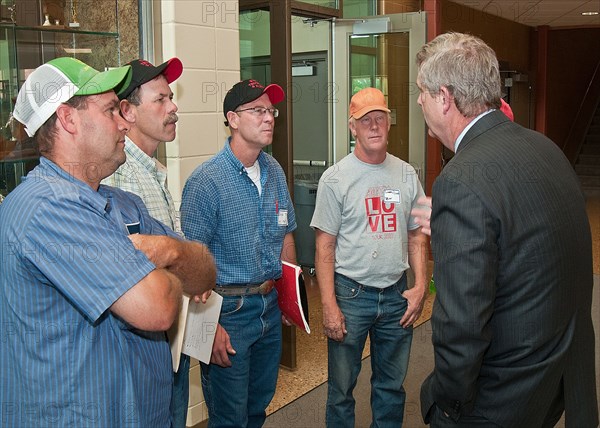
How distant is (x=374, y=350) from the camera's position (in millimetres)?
2887

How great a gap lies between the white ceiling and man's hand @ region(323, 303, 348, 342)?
19.3 feet

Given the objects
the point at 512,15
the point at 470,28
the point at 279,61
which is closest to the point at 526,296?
the point at 279,61

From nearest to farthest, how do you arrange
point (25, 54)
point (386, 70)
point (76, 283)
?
point (76, 283) < point (25, 54) < point (386, 70)

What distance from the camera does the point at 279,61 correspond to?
12.3ft

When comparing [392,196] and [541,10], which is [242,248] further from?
[541,10]

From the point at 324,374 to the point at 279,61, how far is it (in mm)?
1991

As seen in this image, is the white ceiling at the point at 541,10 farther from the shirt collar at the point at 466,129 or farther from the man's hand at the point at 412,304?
the shirt collar at the point at 466,129

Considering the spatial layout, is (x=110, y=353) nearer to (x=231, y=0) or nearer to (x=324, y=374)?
(x=231, y=0)

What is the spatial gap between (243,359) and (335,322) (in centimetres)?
44

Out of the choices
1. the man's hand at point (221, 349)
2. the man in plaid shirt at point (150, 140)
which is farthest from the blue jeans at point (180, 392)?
the man's hand at point (221, 349)

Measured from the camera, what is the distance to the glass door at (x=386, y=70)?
4.80 m

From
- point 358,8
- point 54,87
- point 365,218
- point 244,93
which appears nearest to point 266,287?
point 365,218

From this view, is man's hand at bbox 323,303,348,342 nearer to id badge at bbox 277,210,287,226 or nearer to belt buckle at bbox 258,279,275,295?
belt buckle at bbox 258,279,275,295

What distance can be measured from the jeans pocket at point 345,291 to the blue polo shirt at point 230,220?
0.34 meters
